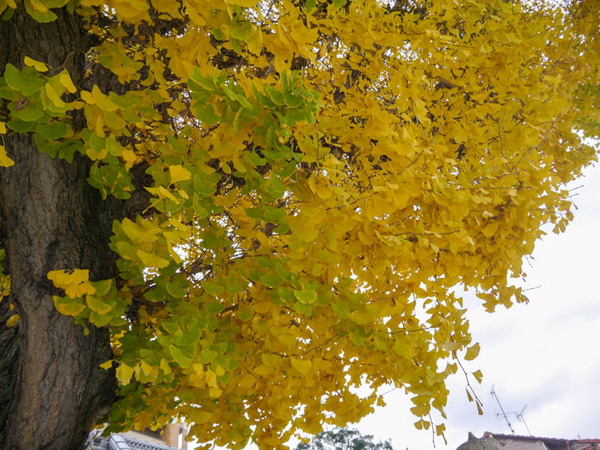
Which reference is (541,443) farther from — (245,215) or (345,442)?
(245,215)

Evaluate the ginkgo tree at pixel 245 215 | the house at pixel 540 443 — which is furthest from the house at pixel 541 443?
the ginkgo tree at pixel 245 215

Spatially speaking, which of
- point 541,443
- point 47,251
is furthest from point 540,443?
point 47,251

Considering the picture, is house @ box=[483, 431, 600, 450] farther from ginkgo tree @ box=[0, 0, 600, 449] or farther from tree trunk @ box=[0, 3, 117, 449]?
tree trunk @ box=[0, 3, 117, 449]

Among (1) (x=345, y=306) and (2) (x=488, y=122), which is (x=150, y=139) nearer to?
(1) (x=345, y=306)

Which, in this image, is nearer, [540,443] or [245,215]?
[245,215]

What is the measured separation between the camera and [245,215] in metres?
1.84

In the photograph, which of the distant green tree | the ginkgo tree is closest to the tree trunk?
the ginkgo tree

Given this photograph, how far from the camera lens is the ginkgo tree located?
1262 mm

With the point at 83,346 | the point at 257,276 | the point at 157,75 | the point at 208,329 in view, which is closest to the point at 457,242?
the point at 257,276

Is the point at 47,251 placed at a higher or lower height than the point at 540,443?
lower

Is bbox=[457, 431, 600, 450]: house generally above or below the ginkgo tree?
above

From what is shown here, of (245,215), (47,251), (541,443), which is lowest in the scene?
(47,251)

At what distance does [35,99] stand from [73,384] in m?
A: 1.59

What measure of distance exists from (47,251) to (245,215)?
0.97 meters
